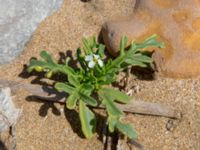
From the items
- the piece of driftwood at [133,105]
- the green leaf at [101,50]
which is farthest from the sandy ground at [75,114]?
the green leaf at [101,50]

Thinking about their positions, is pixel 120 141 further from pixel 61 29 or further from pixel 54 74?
pixel 61 29

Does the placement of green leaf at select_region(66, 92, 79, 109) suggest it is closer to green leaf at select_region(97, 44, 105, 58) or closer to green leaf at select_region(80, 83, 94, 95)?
green leaf at select_region(80, 83, 94, 95)

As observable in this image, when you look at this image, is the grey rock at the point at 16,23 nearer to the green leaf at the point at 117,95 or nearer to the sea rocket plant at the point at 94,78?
the sea rocket plant at the point at 94,78

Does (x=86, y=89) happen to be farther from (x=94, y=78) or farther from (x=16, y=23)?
(x=16, y=23)

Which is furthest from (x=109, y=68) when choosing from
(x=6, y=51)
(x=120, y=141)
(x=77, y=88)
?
(x=6, y=51)

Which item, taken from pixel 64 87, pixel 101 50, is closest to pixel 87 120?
pixel 64 87

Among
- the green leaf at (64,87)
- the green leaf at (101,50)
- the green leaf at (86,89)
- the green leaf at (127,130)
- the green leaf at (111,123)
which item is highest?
the green leaf at (101,50)
